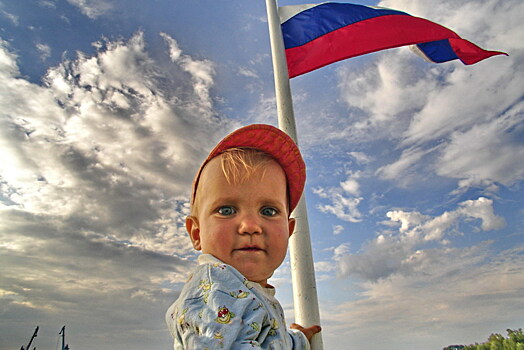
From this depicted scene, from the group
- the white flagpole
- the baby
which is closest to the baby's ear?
the baby

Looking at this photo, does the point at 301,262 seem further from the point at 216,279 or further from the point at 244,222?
the point at 216,279

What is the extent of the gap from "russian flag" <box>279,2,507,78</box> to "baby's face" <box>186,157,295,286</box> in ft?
14.8

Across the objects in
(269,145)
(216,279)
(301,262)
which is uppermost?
(269,145)

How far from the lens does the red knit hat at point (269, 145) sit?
2439 millimetres

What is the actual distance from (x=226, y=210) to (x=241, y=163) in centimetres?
31

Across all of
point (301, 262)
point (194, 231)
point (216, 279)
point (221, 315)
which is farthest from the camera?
point (301, 262)

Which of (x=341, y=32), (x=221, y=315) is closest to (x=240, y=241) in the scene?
(x=221, y=315)

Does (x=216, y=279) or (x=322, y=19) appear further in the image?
(x=322, y=19)

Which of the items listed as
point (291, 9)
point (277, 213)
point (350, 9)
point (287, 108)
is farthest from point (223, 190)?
point (350, 9)

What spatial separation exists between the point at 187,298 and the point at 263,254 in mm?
590

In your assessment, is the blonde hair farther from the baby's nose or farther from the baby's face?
the baby's nose

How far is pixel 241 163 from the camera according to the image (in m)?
2.30

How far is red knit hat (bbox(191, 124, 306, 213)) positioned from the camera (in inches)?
96.0

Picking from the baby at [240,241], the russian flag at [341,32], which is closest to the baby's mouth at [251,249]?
the baby at [240,241]
